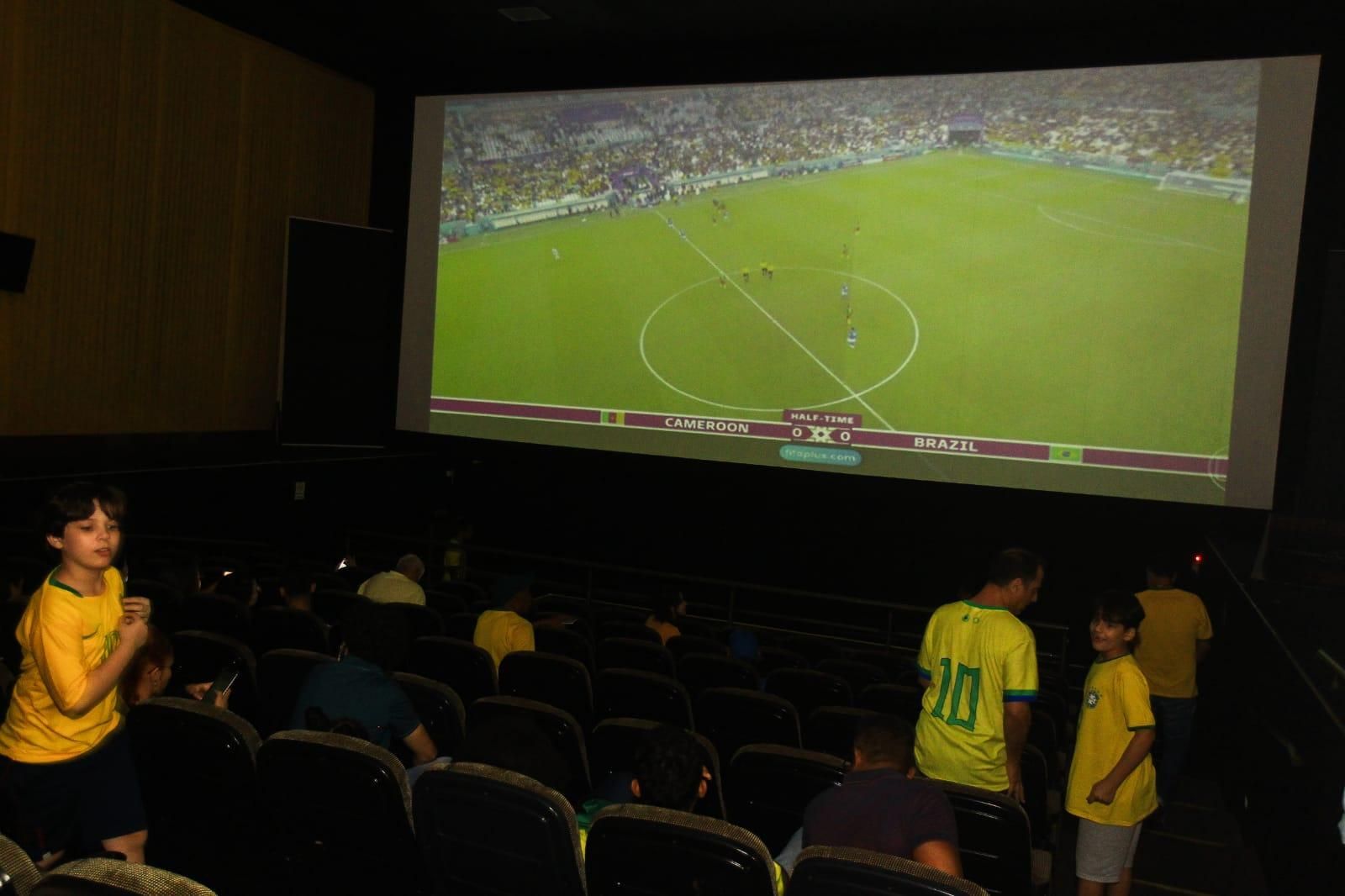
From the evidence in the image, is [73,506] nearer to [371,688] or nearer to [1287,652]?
[371,688]

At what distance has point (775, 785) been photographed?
302cm

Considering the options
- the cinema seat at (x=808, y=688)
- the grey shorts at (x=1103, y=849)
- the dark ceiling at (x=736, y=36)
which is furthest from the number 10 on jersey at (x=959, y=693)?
the dark ceiling at (x=736, y=36)

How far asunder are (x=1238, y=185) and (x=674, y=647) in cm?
481

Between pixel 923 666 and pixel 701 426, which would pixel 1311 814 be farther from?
pixel 701 426

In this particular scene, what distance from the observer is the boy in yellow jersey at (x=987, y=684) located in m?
3.35

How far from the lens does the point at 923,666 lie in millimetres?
3605

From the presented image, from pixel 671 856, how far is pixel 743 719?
1.84 meters

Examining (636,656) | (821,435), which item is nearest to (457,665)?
(636,656)

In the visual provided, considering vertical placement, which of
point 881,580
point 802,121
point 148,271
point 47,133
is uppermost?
point 802,121

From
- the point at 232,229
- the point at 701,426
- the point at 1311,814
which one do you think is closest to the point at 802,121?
the point at 701,426

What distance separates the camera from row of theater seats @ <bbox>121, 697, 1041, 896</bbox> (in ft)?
6.88

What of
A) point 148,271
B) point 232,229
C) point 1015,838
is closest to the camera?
point 1015,838

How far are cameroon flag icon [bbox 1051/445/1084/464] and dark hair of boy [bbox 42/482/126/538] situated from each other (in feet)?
21.3

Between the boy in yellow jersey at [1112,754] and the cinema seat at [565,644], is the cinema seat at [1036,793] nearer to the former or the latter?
the boy in yellow jersey at [1112,754]
